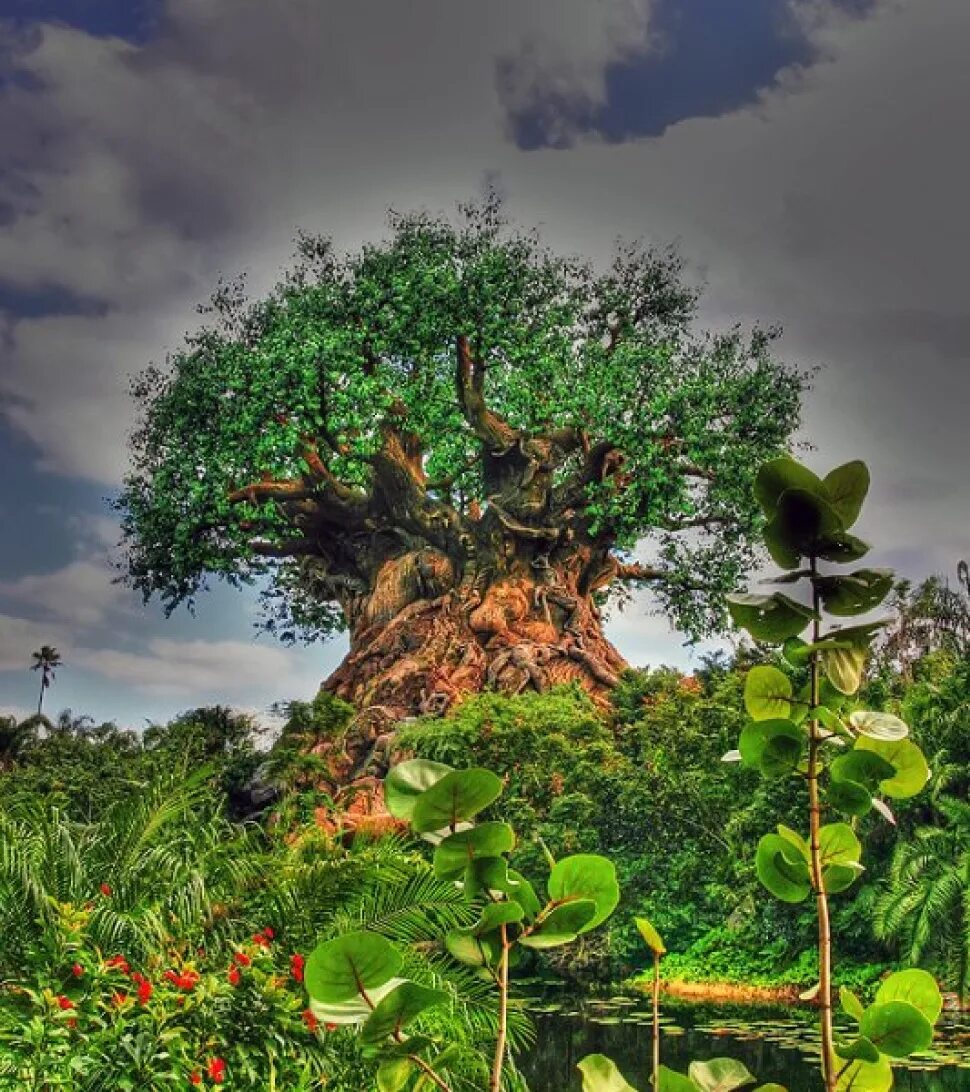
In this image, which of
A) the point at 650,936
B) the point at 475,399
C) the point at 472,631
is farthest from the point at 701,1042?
the point at 475,399

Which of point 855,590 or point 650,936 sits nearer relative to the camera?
point 855,590

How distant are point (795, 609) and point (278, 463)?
53.0 ft

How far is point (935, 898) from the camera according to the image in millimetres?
10086

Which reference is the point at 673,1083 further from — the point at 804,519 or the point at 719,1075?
the point at 804,519

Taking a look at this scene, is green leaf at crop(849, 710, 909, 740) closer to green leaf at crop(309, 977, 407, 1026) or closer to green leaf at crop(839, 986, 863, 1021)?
green leaf at crop(839, 986, 863, 1021)

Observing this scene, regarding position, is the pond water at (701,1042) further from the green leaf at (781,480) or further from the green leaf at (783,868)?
the green leaf at (781,480)

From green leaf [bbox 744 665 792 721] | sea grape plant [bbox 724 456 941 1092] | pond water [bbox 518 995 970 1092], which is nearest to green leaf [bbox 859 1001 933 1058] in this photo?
sea grape plant [bbox 724 456 941 1092]

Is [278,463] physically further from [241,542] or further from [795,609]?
[795,609]

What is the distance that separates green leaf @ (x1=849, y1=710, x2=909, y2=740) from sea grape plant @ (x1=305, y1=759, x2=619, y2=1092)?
231 millimetres

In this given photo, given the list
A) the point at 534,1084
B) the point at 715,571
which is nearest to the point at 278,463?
the point at 715,571

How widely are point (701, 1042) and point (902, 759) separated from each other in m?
8.75

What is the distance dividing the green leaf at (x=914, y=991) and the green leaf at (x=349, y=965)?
1.24ft

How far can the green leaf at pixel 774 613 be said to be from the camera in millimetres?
979

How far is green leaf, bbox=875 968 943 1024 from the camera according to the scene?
956mm
